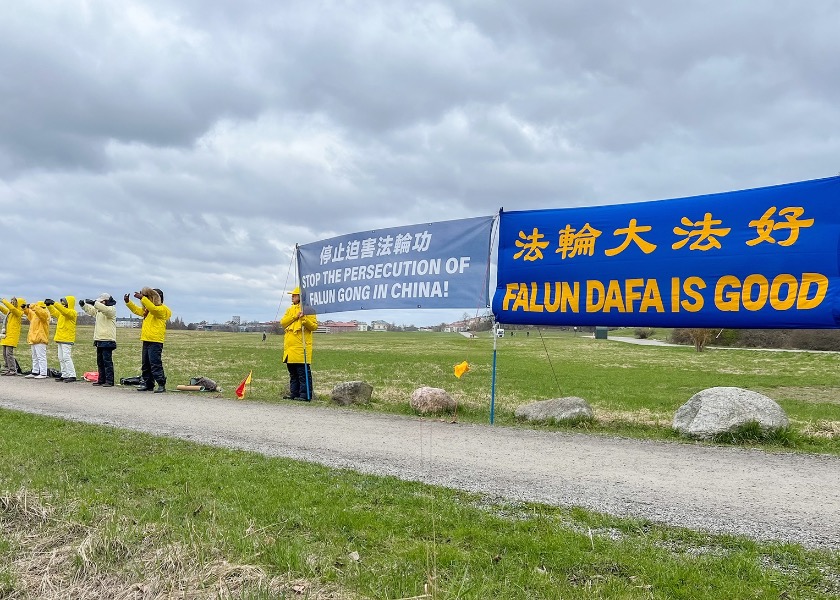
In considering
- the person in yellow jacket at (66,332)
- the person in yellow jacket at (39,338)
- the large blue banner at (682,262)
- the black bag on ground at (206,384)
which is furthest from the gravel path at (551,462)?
the person in yellow jacket at (39,338)

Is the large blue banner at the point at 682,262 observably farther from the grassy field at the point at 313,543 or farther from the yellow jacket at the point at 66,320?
the yellow jacket at the point at 66,320

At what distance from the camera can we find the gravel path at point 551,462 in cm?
558

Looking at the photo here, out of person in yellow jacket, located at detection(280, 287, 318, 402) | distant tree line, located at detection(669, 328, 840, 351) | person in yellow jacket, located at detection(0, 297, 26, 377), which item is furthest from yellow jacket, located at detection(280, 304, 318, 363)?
distant tree line, located at detection(669, 328, 840, 351)

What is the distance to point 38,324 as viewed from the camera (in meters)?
18.8

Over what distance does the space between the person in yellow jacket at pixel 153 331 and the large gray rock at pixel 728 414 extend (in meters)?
11.2

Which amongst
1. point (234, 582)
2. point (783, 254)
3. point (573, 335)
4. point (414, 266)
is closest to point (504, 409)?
point (414, 266)

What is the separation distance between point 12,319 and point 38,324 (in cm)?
177

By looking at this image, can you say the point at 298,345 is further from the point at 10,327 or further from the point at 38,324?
the point at 10,327

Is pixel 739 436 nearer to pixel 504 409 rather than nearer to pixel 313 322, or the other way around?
pixel 504 409

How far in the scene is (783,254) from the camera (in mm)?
9094

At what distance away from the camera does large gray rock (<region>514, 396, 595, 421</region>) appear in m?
10.5

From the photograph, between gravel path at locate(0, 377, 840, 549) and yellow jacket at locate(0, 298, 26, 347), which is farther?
yellow jacket at locate(0, 298, 26, 347)

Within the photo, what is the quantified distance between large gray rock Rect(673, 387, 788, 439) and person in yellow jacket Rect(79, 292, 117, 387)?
44.5ft

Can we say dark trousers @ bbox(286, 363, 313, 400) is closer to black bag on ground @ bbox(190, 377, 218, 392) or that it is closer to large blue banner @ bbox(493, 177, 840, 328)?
black bag on ground @ bbox(190, 377, 218, 392)
